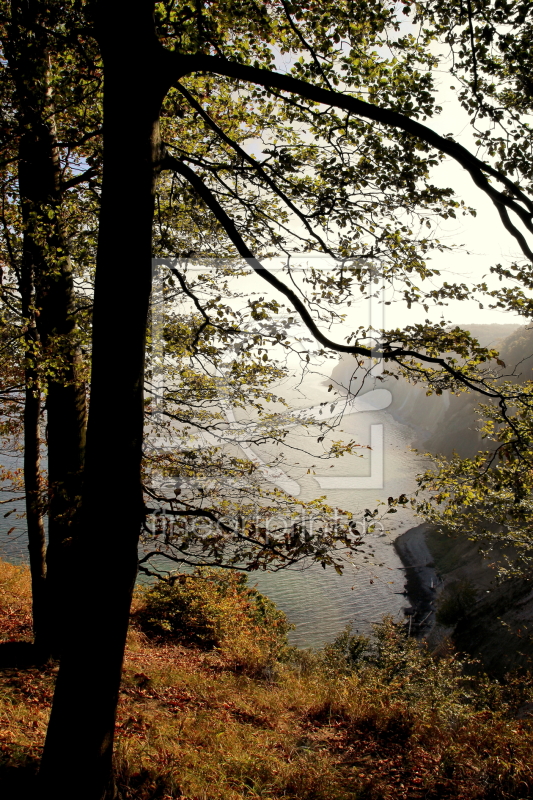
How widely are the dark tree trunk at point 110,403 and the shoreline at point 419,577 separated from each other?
60.4ft

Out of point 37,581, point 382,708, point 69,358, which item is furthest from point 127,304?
point 382,708

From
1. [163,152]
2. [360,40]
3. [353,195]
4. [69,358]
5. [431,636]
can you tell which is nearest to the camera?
[163,152]

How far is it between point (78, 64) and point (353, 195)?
295cm

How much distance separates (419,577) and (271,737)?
75.1 ft

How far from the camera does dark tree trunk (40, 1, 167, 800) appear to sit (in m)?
2.54

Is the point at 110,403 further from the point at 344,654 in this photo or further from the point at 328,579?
A: the point at 328,579

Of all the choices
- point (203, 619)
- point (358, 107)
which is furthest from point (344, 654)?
point (358, 107)

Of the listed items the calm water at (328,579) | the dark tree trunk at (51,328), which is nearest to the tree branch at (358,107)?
the dark tree trunk at (51,328)

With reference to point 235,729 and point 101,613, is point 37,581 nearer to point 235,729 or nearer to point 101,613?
point 235,729

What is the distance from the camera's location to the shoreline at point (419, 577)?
845 inches

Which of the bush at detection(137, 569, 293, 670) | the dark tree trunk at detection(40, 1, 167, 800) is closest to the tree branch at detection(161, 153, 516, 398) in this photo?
the dark tree trunk at detection(40, 1, 167, 800)

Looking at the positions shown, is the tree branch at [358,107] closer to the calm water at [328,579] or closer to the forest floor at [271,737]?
the forest floor at [271,737]

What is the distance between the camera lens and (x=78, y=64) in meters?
4.51

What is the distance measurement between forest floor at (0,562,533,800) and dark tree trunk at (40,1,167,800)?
78 cm
